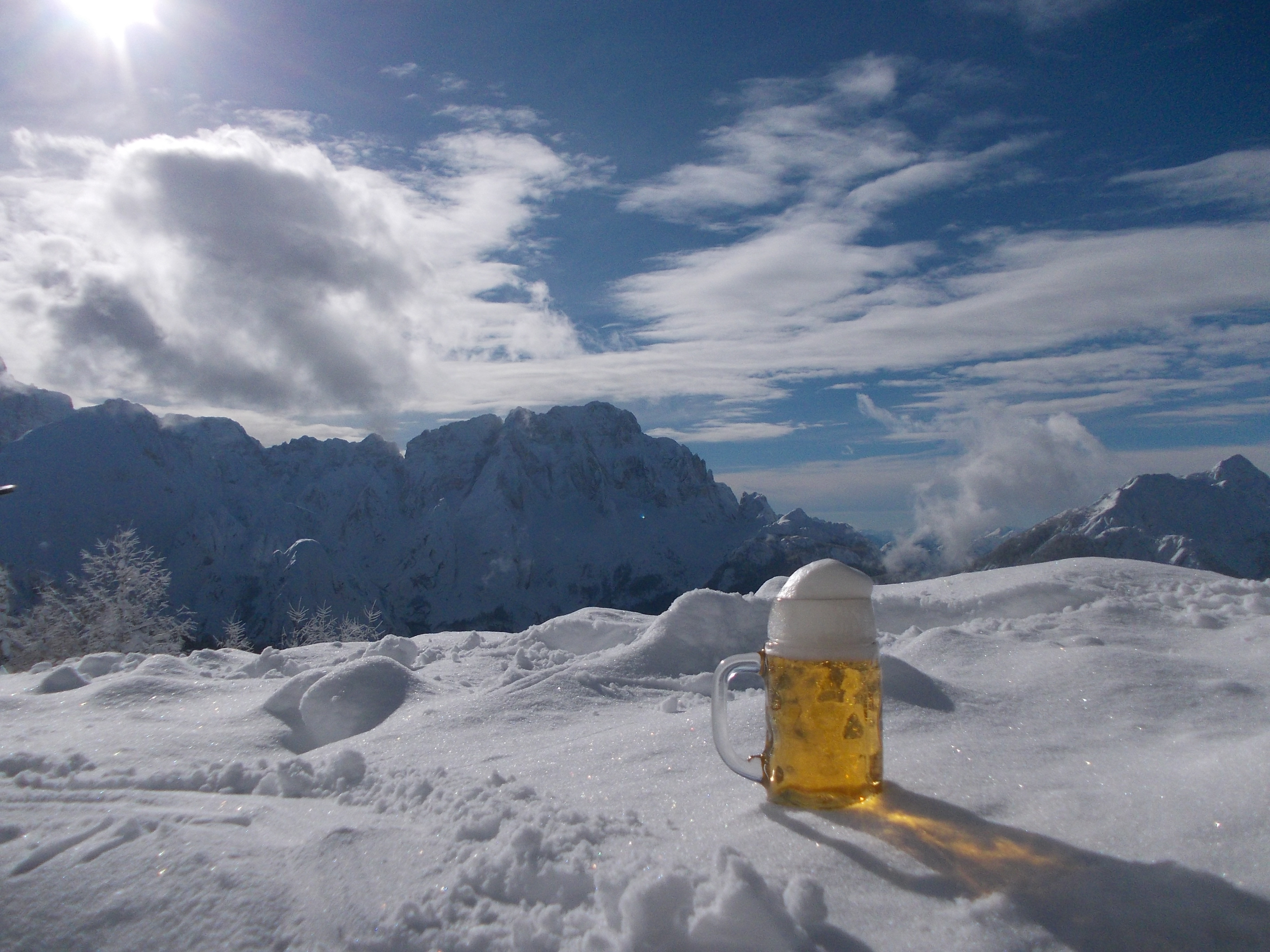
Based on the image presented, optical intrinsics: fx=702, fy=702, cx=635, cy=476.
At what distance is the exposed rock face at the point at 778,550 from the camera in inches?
5719

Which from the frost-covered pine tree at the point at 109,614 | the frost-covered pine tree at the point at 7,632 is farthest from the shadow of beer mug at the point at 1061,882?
the frost-covered pine tree at the point at 7,632

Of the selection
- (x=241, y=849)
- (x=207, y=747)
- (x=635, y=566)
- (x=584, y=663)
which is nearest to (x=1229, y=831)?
(x=241, y=849)

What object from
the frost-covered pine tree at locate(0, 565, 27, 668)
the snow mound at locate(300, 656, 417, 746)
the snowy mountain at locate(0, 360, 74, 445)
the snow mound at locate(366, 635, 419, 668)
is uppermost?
the snowy mountain at locate(0, 360, 74, 445)

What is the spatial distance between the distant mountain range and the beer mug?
106 metres

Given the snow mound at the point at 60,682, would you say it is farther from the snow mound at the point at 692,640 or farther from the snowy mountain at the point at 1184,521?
the snowy mountain at the point at 1184,521

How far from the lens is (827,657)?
1.84 metres

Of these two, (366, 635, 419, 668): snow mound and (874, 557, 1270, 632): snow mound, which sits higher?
(874, 557, 1270, 632): snow mound

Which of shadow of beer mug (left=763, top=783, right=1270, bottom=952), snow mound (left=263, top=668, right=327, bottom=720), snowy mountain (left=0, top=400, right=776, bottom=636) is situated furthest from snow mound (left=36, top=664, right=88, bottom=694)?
snowy mountain (left=0, top=400, right=776, bottom=636)

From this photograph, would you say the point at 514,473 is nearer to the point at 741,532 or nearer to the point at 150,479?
the point at 741,532

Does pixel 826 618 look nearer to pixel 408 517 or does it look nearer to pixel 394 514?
pixel 408 517

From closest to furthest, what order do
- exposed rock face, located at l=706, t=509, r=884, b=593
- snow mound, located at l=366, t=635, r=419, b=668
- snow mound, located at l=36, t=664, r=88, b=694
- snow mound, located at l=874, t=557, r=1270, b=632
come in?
snow mound, located at l=36, t=664, r=88, b=694, snow mound, located at l=874, t=557, r=1270, b=632, snow mound, located at l=366, t=635, r=419, b=668, exposed rock face, located at l=706, t=509, r=884, b=593

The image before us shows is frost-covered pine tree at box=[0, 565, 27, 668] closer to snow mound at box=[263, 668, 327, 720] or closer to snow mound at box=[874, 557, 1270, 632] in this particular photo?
snow mound at box=[263, 668, 327, 720]

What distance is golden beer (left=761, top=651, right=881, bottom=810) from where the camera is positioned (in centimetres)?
184

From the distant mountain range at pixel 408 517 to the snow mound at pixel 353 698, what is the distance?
338ft
